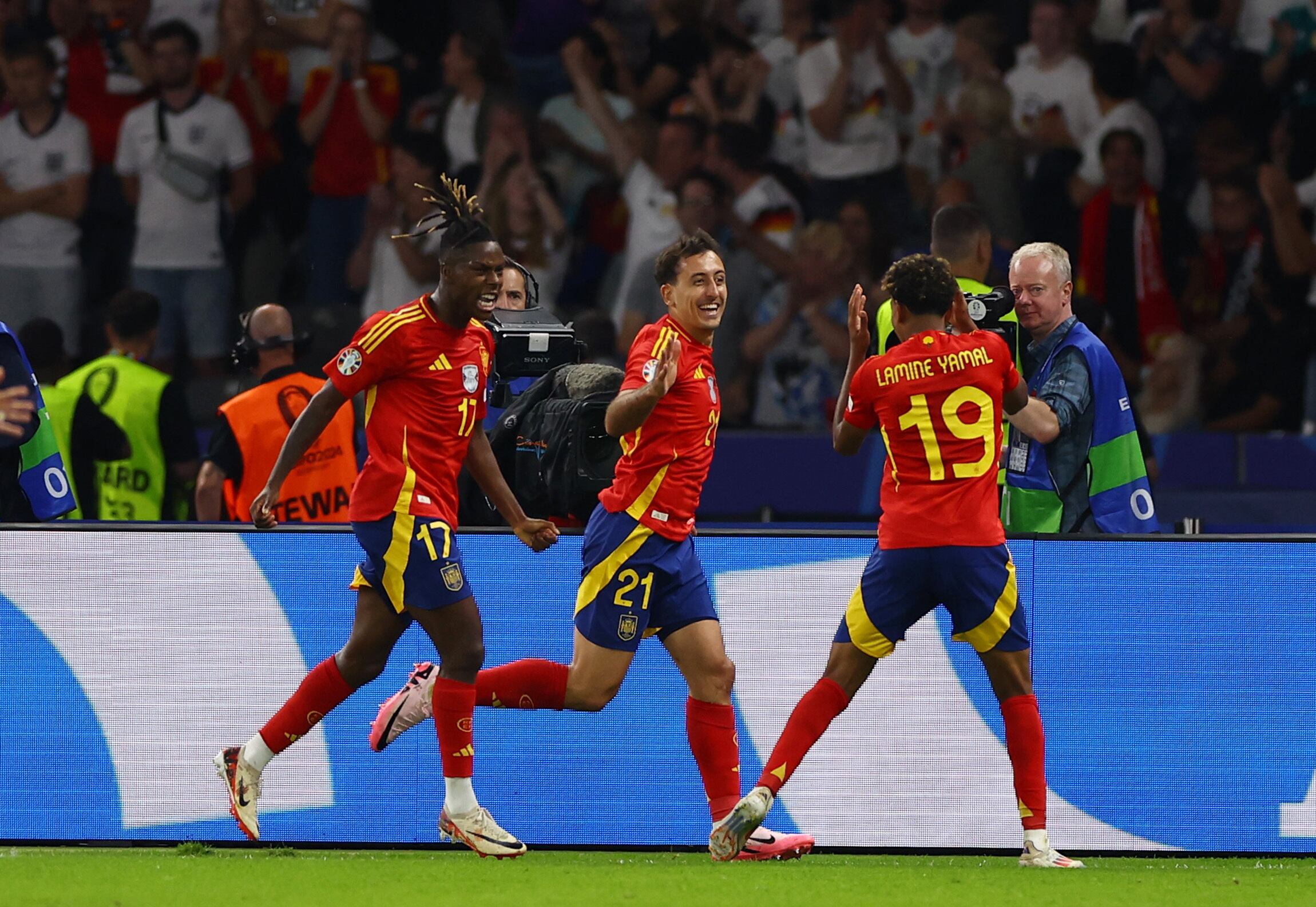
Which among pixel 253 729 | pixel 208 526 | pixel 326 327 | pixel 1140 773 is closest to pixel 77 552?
pixel 208 526

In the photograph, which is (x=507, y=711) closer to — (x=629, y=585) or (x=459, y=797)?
(x=459, y=797)

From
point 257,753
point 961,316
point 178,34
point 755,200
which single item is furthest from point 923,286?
point 178,34

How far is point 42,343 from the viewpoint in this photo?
9.66 m

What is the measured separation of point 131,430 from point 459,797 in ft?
11.6

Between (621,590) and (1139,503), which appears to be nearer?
(621,590)

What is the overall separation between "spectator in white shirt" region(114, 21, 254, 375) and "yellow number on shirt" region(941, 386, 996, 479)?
6.57 m

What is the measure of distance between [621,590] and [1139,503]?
7.18 ft

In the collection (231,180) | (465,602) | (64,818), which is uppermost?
(231,180)

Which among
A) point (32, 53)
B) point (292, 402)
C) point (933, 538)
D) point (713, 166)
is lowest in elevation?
point (933, 538)

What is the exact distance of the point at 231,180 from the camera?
454 inches

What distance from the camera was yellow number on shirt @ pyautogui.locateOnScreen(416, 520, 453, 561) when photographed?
227 inches

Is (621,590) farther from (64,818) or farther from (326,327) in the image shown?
(326,327)

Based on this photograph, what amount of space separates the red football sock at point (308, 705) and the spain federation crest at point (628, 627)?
90cm

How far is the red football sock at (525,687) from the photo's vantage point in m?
5.99
